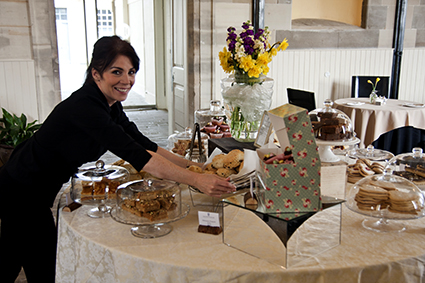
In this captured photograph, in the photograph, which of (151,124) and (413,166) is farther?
(151,124)

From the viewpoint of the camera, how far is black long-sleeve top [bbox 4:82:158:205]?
163cm

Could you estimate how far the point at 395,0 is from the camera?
6340 mm

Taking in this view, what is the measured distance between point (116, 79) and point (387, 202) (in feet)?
4.01

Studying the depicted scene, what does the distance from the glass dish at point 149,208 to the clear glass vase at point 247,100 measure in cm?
89

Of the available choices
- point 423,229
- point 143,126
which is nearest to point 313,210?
point 423,229

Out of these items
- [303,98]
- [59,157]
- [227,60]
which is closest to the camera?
[59,157]

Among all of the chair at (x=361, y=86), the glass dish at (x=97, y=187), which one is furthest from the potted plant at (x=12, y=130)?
the chair at (x=361, y=86)

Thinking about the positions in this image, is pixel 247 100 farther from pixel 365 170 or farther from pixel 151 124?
pixel 151 124

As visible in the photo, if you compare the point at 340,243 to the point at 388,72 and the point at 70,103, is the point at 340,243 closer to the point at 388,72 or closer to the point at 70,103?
the point at 70,103

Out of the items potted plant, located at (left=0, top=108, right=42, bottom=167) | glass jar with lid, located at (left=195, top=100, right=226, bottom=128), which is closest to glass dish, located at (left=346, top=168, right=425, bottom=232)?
glass jar with lid, located at (left=195, top=100, right=226, bottom=128)

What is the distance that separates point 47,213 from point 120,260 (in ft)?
2.31

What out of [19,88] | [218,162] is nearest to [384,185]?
[218,162]

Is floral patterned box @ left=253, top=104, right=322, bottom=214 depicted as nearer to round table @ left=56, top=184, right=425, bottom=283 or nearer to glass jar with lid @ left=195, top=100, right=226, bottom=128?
round table @ left=56, top=184, right=425, bottom=283

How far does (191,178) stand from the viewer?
160 centimetres
